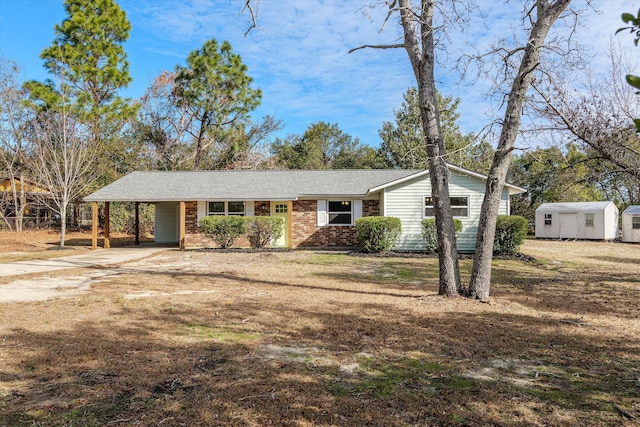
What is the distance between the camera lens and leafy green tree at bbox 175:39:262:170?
27.4m

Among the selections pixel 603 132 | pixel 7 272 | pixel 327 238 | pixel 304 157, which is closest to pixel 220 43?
pixel 304 157

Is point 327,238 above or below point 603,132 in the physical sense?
below

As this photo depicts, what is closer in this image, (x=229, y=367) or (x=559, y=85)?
(x=229, y=367)

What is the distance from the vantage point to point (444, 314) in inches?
232

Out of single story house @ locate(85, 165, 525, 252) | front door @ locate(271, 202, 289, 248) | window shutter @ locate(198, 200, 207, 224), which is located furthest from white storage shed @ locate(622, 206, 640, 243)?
window shutter @ locate(198, 200, 207, 224)

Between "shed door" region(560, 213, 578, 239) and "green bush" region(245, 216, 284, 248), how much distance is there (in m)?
17.4

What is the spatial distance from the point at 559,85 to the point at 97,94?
88.9ft

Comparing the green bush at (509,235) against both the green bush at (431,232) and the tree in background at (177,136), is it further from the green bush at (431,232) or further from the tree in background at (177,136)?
the tree in background at (177,136)

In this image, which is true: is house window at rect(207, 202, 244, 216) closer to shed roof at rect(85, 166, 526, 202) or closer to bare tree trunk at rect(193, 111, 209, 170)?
shed roof at rect(85, 166, 526, 202)

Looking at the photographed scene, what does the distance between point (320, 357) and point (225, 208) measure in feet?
48.5

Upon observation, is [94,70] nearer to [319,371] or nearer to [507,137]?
[507,137]

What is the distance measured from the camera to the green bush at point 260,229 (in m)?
16.5

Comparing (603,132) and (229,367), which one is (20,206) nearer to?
(229,367)

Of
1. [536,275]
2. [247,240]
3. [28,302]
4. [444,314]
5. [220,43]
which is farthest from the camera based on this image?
[220,43]
